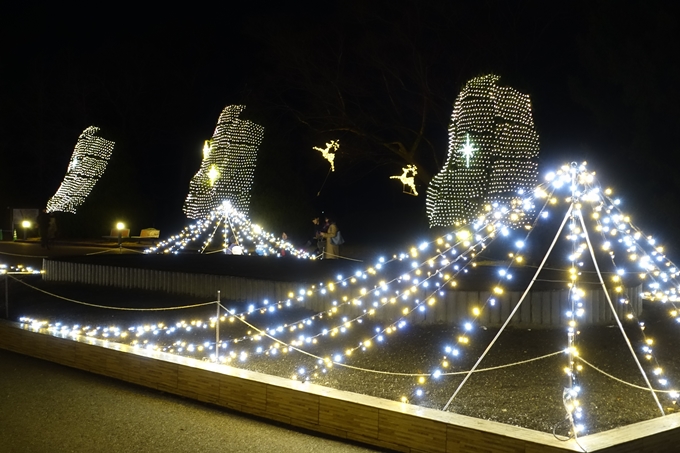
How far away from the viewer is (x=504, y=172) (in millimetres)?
16891

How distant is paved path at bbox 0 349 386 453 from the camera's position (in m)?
5.41

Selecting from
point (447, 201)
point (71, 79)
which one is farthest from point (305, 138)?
point (71, 79)

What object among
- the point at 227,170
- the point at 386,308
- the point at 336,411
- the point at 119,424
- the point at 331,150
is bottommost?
the point at 119,424

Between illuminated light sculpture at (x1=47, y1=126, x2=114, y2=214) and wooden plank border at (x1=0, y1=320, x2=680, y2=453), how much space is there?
77.8 feet

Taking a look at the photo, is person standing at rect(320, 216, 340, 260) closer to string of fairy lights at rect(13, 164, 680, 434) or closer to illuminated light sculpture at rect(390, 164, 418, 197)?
string of fairy lights at rect(13, 164, 680, 434)

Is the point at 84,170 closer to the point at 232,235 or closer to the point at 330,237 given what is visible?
the point at 232,235

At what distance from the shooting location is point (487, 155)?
16.9 meters

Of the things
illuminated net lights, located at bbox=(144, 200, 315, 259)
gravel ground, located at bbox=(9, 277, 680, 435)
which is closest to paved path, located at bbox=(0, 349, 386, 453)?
gravel ground, located at bbox=(9, 277, 680, 435)

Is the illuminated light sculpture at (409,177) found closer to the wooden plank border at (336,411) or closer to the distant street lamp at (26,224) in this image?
the distant street lamp at (26,224)

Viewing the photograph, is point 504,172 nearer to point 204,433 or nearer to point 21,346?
point 21,346

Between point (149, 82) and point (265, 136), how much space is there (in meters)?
15.7

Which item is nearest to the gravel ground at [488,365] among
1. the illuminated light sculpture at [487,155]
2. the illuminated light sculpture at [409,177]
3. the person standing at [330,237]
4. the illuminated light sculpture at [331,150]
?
the person standing at [330,237]

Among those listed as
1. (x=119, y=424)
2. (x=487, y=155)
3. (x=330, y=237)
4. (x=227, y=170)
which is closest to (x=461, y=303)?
(x=119, y=424)

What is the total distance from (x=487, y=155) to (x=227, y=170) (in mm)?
8116
